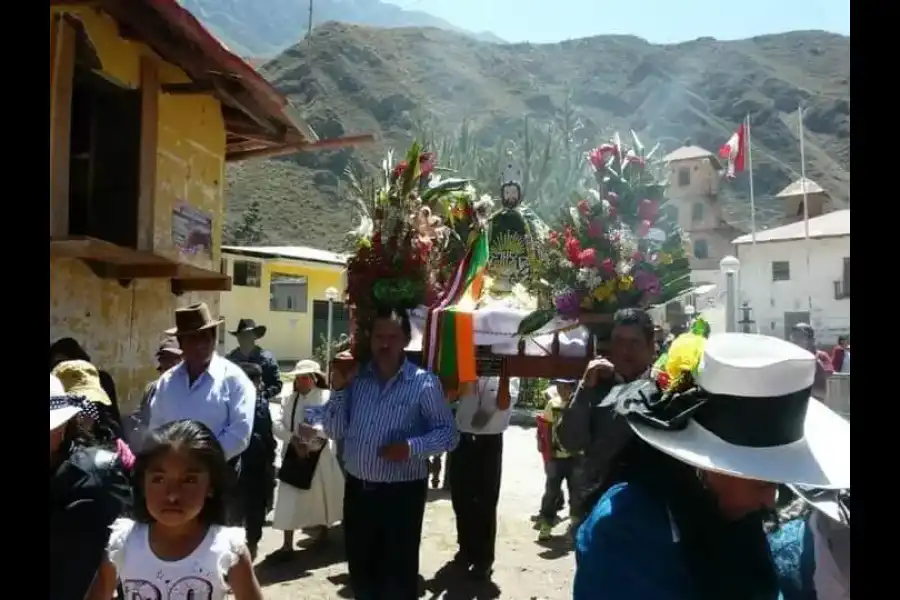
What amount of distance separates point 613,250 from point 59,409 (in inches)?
108

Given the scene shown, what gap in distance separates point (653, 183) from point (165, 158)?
4.66 meters

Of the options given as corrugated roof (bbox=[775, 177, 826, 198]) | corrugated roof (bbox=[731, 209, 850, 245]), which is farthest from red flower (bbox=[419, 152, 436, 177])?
corrugated roof (bbox=[775, 177, 826, 198])

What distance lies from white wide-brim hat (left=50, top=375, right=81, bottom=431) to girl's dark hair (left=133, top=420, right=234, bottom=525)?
0.31 metres

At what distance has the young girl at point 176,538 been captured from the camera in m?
2.40

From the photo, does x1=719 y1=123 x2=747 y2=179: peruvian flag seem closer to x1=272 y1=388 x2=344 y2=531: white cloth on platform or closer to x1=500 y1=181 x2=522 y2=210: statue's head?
x1=500 y1=181 x2=522 y2=210: statue's head

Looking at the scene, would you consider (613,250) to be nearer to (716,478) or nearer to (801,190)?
(716,478)

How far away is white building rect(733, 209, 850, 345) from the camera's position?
28.9m

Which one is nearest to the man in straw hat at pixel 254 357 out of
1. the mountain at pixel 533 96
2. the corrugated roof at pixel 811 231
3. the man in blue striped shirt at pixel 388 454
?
the man in blue striped shirt at pixel 388 454

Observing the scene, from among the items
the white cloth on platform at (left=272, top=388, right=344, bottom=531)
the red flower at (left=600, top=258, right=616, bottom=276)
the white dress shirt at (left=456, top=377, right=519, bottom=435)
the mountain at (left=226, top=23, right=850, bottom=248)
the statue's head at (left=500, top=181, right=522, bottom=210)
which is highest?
the mountain at (left=226, top=23, right=850, bottom=248)

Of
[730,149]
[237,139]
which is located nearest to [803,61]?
[730,149]

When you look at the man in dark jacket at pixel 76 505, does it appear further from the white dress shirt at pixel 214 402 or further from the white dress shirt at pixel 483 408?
the white dress shirt at pixel 483 408

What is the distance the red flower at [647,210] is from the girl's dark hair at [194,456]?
263cm

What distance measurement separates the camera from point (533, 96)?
11131 centimetres
